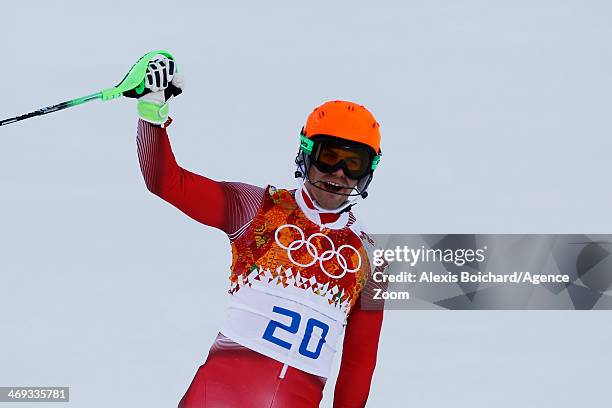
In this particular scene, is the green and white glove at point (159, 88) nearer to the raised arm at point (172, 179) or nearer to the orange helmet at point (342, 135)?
the raised arm at point (172, 179)

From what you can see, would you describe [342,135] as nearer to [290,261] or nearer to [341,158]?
[341,158]

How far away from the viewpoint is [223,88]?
6414mm

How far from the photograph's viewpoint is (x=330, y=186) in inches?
148

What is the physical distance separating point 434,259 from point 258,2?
6.56ft

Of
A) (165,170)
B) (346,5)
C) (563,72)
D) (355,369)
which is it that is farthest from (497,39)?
(165,170)

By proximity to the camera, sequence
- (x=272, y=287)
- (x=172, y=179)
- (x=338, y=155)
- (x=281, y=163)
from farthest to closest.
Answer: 1. (x=281, y=163)
2. (x=338, y=155)
3. (x=272, y=287)
4. (x=172, y=179)

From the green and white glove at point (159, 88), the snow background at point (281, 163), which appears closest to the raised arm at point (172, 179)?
the green and white glove at point (159, 88)

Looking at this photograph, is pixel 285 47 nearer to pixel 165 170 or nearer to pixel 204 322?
pixel 204 322

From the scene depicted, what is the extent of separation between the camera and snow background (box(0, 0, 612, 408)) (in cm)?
551

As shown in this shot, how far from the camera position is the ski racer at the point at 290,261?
356 centimetres

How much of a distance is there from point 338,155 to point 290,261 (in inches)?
15.7

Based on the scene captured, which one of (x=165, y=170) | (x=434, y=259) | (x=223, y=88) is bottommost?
(x=165, y=170)

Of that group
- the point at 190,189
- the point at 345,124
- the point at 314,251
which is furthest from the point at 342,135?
the point at 190,189

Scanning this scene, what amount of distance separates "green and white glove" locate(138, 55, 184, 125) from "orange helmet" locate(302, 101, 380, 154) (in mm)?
575
